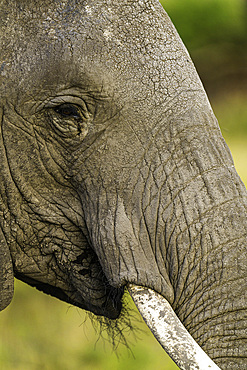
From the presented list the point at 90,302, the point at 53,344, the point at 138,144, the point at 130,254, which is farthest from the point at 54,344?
the point at 138,144

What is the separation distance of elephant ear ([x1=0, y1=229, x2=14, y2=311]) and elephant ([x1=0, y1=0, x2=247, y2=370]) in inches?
8.2

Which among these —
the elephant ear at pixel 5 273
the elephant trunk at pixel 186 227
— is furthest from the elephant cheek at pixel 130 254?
the elephant ear at pixel 5 273

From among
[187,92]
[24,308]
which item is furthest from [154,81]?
[24,308]

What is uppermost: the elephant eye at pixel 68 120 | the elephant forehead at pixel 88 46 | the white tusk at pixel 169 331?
the elephant forehead at pixel 88 46

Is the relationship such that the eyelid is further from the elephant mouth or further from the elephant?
the elephant mouth

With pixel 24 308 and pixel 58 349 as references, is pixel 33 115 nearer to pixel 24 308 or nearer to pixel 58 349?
pixel 58 349

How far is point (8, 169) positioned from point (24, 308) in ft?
10.1

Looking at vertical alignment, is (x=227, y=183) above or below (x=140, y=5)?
below

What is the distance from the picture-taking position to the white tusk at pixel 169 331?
1.35 m

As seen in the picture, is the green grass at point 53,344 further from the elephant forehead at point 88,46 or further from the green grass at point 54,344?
the elephant forehead at point 88,46

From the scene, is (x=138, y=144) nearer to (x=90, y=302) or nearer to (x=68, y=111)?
(x=68, y=111)

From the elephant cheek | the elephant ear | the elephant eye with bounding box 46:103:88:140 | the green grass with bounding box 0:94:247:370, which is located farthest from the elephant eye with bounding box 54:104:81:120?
the green grass with bounding box 0:94:247:370

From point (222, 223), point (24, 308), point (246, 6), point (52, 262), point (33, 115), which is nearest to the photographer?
point (222, 223)

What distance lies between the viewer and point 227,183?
59.6 inches
